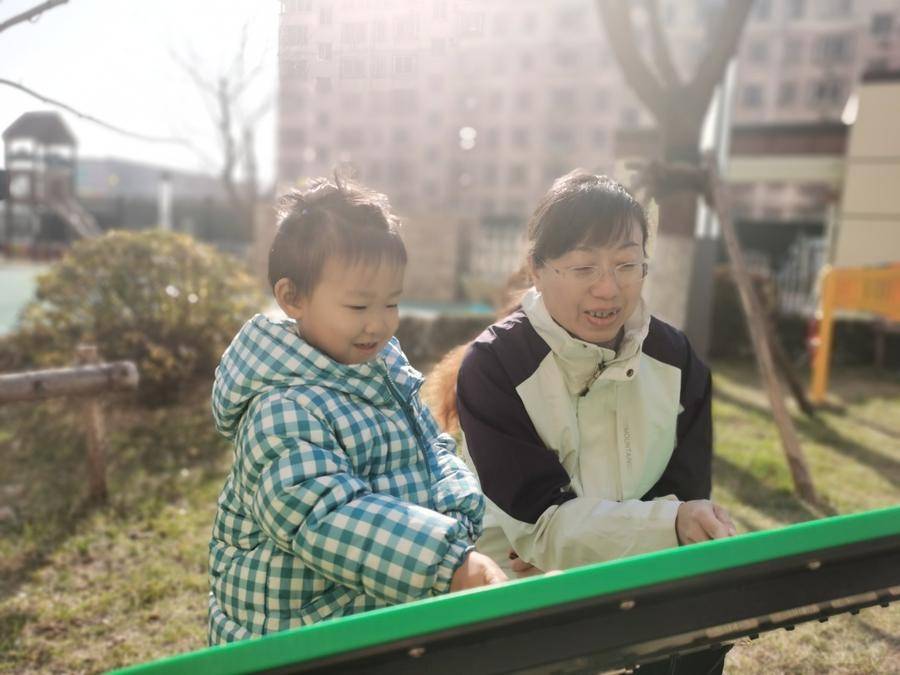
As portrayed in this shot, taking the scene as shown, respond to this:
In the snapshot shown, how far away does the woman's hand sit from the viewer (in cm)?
163

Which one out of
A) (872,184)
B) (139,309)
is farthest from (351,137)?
(139,309)

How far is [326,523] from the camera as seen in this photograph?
1.26m

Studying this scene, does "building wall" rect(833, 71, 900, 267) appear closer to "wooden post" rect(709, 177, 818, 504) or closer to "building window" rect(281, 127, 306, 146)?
"wooden post" rect(709, 177, 818, 504)

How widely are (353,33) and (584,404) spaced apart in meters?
1.00

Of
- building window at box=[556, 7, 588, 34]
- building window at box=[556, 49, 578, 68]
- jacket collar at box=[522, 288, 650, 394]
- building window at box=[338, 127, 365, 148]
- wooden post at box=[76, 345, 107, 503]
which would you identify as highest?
building window at box=[556, 7, 588, 34]

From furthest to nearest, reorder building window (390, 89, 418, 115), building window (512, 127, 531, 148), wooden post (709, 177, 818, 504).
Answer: building window (390, 89, 418, 115), building window (512, 127, 531, 148), wooden post (709, 177, 818, 504)

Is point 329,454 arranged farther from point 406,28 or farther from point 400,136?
point 400,136

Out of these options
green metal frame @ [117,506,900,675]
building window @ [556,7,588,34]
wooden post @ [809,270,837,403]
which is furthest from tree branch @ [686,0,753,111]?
building window @ [556,7,588,34]

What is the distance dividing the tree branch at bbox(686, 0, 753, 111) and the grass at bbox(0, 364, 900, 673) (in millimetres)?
2427

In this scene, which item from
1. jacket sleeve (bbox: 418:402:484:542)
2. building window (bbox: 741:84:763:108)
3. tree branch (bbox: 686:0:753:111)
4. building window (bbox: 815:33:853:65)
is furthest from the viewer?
building window (bbox: 741:84:763:108)

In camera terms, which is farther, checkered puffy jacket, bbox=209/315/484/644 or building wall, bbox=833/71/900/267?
building wall, bbox=833/71/900/267

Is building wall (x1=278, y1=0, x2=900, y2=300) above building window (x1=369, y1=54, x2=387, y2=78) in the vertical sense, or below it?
above

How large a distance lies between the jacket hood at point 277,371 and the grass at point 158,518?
817mm

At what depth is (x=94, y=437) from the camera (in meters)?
3.91
